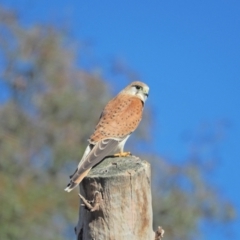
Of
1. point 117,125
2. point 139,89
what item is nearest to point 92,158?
point 117,125

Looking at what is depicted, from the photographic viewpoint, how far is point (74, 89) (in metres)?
21.6

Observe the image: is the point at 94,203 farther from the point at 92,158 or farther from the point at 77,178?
the point at 92,158

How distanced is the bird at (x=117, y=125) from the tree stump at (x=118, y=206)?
46 cm

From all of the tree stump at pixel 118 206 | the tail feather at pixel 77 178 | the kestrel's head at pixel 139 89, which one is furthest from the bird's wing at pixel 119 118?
the tree stump at pixel 118 206

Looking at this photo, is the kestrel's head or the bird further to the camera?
the kestrel's head

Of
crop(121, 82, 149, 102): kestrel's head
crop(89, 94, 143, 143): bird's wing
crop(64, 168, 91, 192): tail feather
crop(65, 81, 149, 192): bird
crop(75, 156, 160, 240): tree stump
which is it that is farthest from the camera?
crop(121, 82, 149, 102): kestrel's head

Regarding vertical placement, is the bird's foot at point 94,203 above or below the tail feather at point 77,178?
below

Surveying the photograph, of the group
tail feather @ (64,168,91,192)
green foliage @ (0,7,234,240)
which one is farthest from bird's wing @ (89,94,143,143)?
green foliage @ (0,7,234,240)

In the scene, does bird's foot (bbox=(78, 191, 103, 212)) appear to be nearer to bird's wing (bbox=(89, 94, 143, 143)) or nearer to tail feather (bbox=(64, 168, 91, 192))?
tail feather (bbox=(64, 168, 91, 192))

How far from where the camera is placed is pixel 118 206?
4203 mm

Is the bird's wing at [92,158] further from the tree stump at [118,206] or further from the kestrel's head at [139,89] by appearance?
the kestrel's head at [139,89]

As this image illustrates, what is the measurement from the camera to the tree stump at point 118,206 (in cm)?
421

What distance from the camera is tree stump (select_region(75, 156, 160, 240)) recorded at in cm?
421

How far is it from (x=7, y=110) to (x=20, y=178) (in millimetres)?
2009
